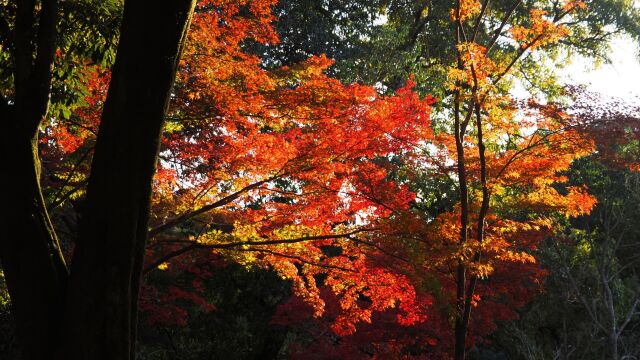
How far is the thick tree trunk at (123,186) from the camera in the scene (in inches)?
117

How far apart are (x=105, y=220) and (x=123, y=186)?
21cm

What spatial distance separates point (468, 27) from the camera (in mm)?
14688

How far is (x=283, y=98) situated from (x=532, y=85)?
4.22 meters

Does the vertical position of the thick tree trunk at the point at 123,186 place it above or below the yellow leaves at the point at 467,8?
below

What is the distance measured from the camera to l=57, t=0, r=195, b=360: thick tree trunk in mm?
2982

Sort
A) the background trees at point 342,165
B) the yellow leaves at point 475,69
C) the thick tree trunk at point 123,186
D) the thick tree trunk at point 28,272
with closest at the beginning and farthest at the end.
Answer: the thick tree trunk at point 123,186, the thick tree trunk at point 28,272, the background trees at point 342,165, the yellow leaves at point 475,69

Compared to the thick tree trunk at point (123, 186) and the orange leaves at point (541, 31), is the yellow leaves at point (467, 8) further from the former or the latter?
the thick tree trunk at point (123, 186)

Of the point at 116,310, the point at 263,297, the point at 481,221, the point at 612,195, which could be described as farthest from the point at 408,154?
the point at 612,195

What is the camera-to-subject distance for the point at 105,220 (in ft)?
10.3

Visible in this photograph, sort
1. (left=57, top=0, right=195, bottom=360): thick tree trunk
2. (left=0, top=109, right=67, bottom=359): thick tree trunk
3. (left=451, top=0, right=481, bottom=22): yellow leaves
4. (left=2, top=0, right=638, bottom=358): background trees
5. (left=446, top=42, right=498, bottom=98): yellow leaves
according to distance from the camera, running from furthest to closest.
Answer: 1. (left=451, top=0, right=481, bottom=22): yellow leaves
2. (left=446, top=42, right=498, bottom=98): yellow leaves
3. (left=2, top=0, right=638, bottom=358): background trees
4. (left=0, top=109, right=67, bottom=359): thick tree trunk
5. (left=57, top=0, right=195, bottom=360): thick tree trunk

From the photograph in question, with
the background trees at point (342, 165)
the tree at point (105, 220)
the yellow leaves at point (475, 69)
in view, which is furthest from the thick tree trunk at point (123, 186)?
the yellow leaves at point (475, 69)

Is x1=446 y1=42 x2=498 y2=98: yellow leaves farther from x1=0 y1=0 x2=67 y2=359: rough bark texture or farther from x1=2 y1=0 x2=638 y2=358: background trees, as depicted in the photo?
x1=0 y1=0 x2=67 y2=359: rough bark texture

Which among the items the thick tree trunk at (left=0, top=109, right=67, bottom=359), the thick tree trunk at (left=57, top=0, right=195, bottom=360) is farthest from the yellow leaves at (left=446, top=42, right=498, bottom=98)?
the thick tree trunk at (left=0, top=109, right=67, bottom=359)

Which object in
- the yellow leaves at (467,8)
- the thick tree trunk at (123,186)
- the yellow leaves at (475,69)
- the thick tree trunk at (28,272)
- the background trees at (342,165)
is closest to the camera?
the thick tree trunk at (123,186)
